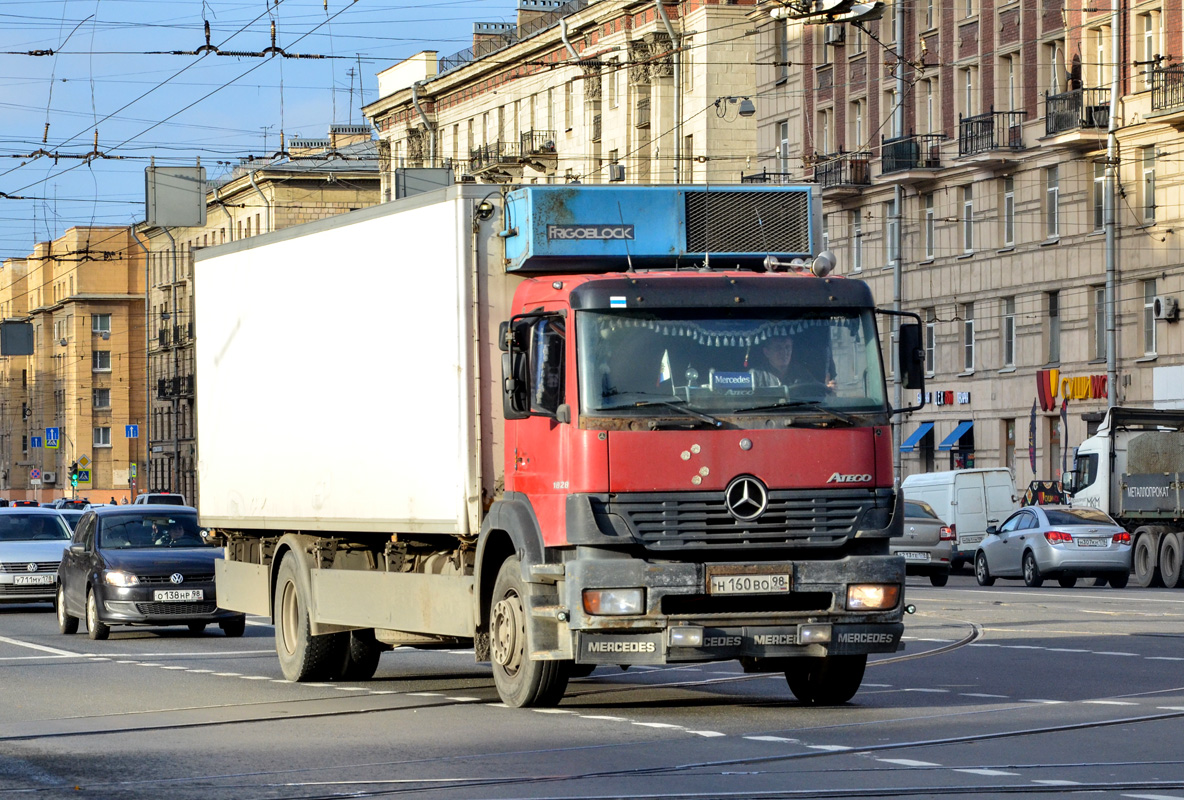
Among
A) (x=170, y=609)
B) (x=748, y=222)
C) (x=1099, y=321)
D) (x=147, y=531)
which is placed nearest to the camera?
(x=748, y=222)

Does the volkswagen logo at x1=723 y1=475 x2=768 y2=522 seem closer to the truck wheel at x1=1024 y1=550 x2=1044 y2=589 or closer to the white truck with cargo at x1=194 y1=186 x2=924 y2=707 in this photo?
the white truck with cargo at x1=194 y1=186 x2=924 y2=707

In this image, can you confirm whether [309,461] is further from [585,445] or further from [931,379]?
[931,379]

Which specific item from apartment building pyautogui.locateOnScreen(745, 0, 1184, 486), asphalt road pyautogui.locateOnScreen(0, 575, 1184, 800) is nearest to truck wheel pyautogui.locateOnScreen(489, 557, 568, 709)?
asphalt road pyautogui.locateOnScreen(0, 575, 1184, 800)

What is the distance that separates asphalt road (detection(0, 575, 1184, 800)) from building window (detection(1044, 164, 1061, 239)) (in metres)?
34.8

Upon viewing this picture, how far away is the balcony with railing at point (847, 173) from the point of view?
62469 mm

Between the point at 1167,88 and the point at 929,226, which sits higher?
the point at 1167,88

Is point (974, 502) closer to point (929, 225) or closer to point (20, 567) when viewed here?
point (929, 225)

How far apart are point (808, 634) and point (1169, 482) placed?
27.9 m

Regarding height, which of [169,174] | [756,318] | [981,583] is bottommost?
[981,583]

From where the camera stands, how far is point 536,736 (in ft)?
42.1

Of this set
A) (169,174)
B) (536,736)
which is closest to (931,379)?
(169,174)

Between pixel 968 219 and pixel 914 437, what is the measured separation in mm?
6077

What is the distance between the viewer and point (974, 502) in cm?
4931

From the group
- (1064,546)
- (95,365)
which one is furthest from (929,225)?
(95,365)
